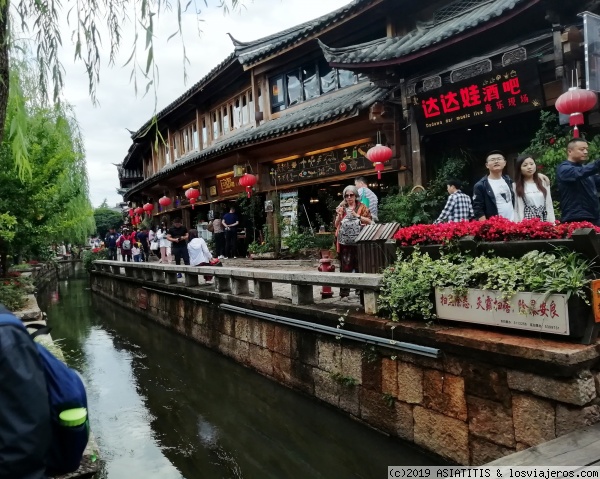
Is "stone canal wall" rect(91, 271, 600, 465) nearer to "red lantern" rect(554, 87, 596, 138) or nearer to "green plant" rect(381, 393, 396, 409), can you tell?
"green plant" rect(381, 393, 396, 409)

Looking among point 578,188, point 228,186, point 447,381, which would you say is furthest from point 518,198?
point 228,186

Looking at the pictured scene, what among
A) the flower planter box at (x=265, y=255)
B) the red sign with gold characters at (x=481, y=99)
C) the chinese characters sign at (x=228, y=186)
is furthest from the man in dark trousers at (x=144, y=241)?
the red sign with gold characters at (x=481, y=99)

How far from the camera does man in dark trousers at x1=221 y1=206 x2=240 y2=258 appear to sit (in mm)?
14578

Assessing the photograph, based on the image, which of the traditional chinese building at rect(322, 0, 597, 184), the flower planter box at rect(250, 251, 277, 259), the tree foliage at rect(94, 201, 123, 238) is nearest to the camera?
the traditional chinese building at rect(322, 0, 597, 184)

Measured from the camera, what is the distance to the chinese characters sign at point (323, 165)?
11052 mm

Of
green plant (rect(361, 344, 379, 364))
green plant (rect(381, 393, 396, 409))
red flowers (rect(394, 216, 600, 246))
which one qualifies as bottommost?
green plant (rect(381, 393, 396, 409))

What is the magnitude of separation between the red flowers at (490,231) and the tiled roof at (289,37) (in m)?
7.14

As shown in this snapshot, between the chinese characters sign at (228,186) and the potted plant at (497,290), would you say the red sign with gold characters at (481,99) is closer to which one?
the potted plant at (497,290)

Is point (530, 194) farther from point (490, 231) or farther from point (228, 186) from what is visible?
point (228, 186)

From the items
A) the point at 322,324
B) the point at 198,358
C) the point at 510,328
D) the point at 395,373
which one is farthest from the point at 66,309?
the point at 510,328

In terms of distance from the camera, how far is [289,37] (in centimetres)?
1262

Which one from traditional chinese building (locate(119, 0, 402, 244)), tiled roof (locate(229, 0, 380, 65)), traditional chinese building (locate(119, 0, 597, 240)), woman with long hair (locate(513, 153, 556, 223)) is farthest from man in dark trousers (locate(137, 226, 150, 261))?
woman with long hair (locate(513, 153, 556, 223))

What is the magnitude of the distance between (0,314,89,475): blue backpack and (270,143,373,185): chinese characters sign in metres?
9.71

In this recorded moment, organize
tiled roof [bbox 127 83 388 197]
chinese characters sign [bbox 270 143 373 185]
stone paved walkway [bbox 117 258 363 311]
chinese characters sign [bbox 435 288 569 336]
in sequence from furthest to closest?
chinese characters sign [bbox 270 143 373 185]
tiled roof [bbox 127 83 388 197]
stone paved walkway [bbox 117 258 363 311]
chinese characters sign [bbox 435 288 569 336]
